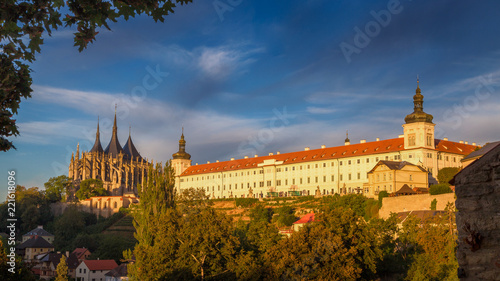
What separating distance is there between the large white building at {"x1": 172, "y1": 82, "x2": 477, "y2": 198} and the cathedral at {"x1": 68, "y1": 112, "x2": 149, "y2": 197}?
3407 centimetres

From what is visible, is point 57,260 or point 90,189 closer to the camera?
point 57,260

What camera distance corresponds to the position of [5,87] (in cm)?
695

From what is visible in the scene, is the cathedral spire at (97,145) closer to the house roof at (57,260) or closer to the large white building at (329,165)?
the large white building at (329,165)

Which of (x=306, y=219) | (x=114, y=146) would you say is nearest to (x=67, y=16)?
(x=306, y=219)

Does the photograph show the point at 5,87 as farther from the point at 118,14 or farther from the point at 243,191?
the point at 243,191

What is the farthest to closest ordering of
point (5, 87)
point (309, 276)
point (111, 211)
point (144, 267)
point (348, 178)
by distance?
1. point (111, 211)
2. point (348, 178)
3. point (144, 267)
4. point (309, 276)
5. point (5, 87)

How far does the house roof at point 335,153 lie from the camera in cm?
8575

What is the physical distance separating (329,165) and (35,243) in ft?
168

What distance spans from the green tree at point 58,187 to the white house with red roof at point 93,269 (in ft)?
181

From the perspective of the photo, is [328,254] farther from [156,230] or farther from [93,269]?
[93,269]

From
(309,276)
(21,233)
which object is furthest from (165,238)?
(21,233)

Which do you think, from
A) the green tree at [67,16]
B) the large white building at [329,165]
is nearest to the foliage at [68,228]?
the large white building at [329,165]

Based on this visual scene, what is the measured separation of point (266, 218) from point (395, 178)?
19743mm

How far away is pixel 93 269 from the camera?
7056 centimetres
